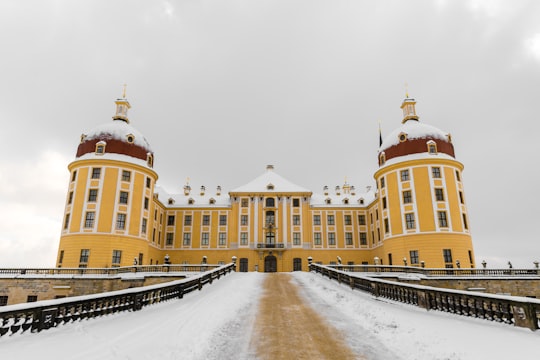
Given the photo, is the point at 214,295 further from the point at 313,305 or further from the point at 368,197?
the point at 368,197

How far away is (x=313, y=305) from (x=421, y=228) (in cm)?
2487

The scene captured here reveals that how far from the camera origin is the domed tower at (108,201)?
1324 inches

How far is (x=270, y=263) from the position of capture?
151 ft

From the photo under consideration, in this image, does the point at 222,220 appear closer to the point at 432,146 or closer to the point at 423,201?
the point at 423,201

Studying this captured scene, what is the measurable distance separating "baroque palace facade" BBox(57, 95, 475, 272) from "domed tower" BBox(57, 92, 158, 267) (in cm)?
11

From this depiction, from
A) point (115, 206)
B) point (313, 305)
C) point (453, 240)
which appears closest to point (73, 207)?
point (115, 206)

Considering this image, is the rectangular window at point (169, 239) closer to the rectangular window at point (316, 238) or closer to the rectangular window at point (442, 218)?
the rectangular window at point (316, 238)

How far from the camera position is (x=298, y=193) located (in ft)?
161

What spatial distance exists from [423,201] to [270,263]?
21955mm

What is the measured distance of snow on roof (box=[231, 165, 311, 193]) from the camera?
4944 cm

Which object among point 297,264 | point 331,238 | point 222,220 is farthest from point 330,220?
point 222,220

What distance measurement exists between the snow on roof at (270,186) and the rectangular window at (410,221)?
1665cm

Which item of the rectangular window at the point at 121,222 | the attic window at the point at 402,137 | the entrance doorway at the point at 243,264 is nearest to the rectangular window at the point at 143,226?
the rectangular window at the point at 121,222

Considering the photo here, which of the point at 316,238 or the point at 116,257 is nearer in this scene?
the point at 116,257
